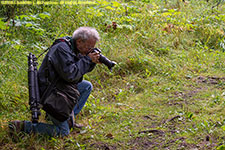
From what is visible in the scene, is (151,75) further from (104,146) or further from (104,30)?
(104,146)

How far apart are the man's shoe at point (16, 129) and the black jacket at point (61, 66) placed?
1.55 ft

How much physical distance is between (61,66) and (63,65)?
1.3 inches

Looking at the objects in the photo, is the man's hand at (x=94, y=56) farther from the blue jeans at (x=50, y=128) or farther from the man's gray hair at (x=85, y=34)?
the blue jeans at (x=50, y=128)

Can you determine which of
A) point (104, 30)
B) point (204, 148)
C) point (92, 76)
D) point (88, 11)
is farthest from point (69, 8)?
point (204, 148)

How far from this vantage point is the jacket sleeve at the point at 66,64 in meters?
3.52

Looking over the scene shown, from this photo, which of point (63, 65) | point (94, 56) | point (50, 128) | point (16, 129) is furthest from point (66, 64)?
point (16, 129)

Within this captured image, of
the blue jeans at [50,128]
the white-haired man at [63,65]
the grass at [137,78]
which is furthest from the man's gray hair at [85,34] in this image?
the grass at [137,78]

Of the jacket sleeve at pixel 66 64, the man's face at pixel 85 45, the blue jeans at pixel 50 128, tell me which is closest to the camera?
the jacket sleeve at pixel 66 64

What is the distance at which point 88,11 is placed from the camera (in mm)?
7711

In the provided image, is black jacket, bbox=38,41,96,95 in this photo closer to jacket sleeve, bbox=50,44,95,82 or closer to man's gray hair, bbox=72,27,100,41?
jacket sleeve, bbox=50,44,95,82

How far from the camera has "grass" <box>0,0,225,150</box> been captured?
12.4 feet

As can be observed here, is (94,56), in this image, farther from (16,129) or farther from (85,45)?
(16,129)

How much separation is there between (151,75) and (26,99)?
2811 millimetres

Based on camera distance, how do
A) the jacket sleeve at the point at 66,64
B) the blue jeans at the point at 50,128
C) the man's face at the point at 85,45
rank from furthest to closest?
the man's face at the point at 85,45 < the blue jeans at the point at 50,128 < the jacket sleeve at the point at 66,64
